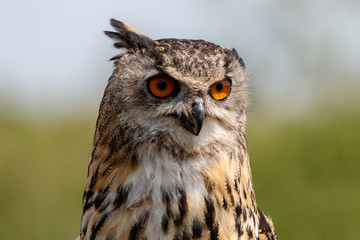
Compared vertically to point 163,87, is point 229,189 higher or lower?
lower

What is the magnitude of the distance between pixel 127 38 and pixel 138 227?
33.5 inches

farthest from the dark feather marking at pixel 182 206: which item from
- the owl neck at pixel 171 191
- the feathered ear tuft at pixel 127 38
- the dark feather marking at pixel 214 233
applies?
the feathered ear tuft at pixel 127 38

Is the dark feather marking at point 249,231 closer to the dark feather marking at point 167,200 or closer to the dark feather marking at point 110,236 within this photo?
the dark feather marking at point 167,200

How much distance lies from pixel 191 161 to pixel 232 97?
0.35m

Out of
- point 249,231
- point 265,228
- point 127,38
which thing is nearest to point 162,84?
point 127,38

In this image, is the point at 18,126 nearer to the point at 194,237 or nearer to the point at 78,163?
the point at 78,163

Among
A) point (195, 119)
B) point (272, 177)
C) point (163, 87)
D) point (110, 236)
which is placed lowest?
point (272, 177)

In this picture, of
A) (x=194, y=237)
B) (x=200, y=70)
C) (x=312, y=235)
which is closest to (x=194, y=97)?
(x=200, y=70)

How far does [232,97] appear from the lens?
2938 mm

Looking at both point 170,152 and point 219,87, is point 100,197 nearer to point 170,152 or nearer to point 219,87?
point 170,152

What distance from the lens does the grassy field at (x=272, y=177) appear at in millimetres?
5570

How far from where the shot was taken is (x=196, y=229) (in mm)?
2746

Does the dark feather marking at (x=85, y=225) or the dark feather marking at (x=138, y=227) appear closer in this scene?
the dark feather marking at (x=138, y=227)

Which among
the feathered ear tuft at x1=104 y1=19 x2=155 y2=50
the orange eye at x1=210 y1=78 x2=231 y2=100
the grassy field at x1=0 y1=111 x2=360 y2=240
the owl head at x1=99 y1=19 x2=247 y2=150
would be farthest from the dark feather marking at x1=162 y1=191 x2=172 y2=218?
the grassy field at x1=0 y1=111 x2=360 y2=240
